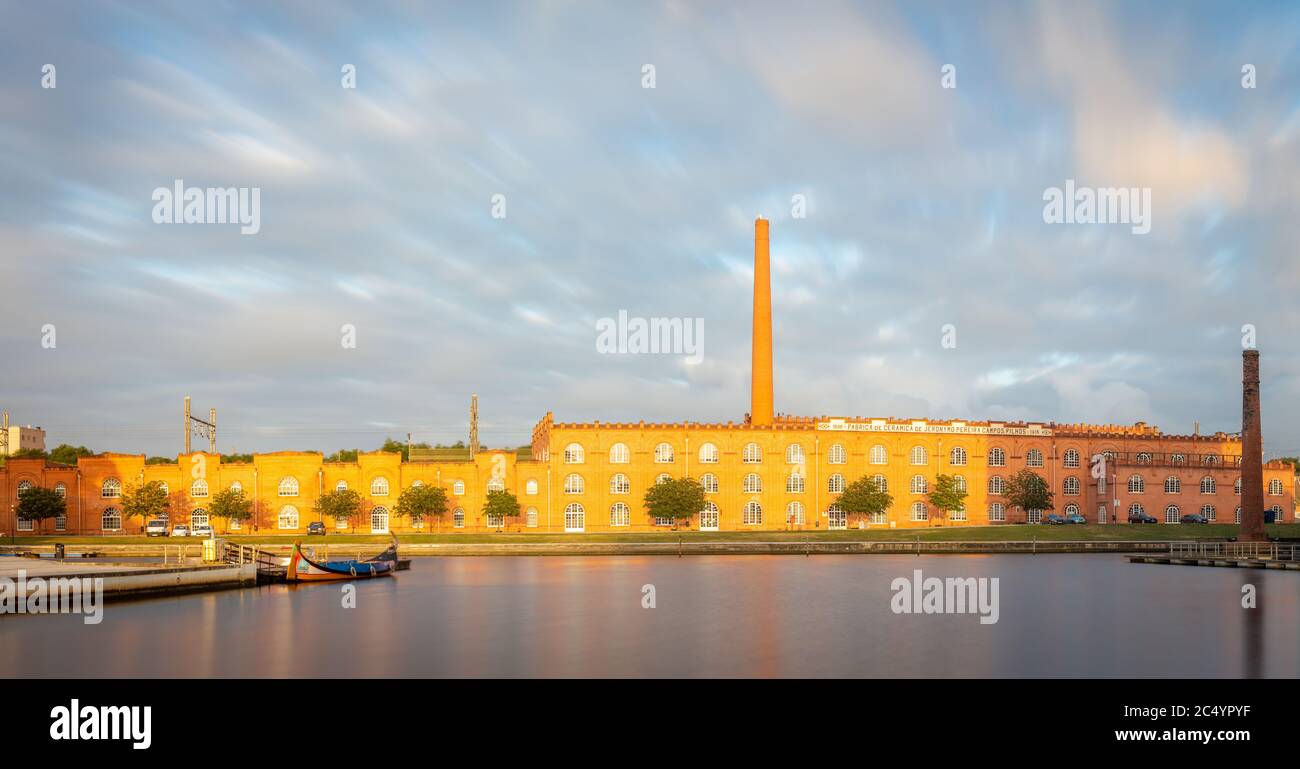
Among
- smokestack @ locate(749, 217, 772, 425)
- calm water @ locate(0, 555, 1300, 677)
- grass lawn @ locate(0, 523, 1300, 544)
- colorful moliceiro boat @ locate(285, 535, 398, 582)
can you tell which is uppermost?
smokestack @ locate(749, 217, 772, 425)

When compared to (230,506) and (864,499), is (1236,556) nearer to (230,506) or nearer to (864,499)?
(864,499)

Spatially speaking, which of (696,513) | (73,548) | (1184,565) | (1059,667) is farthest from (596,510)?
(1059,667)

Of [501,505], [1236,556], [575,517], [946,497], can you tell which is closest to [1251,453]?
[1236,556]

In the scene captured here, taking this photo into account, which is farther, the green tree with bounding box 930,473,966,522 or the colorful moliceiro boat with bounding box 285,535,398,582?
the green tree with bounding box 930,473,966,522

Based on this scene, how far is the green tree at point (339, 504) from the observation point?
78.6 m

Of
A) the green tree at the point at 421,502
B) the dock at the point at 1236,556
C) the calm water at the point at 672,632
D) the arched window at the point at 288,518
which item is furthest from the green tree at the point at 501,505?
the dock at the point at 1236,556

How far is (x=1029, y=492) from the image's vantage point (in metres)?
83.7

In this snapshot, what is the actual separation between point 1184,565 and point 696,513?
35.7 meters

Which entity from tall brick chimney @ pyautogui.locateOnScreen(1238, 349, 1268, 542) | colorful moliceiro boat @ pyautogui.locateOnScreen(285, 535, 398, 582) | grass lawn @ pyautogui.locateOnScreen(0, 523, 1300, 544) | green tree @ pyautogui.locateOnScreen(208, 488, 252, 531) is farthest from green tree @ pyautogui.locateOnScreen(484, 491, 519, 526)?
tall brick chimney @ pyautogui.locateOnScreen(1238, 349, 1268, 542)

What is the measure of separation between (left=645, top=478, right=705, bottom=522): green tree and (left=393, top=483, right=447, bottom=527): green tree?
Result: 16911mm

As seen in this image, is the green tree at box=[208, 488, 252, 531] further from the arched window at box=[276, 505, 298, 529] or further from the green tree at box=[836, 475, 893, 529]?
the green tree at box=[836, 475, 893, 529]

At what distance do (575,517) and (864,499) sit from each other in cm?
2439

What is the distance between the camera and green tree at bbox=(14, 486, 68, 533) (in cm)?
7756
